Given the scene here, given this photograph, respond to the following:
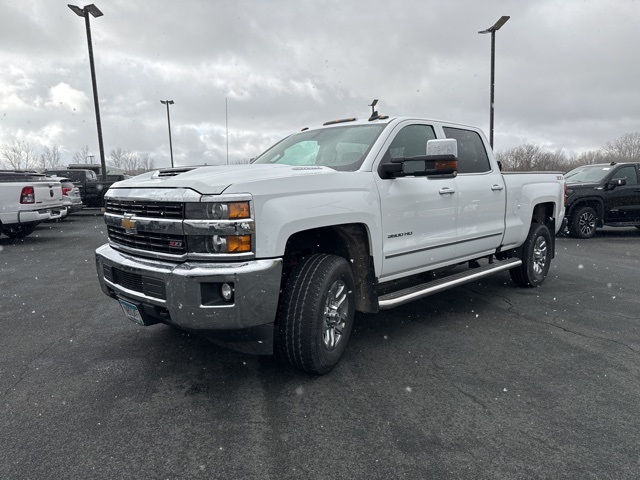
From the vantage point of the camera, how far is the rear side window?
4695mm

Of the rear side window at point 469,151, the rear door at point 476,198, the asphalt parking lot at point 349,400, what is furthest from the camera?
the rear side window at point 469,151

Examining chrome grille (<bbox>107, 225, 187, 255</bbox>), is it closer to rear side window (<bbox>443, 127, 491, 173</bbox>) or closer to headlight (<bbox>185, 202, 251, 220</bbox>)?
headlight (<bbox>185, 202, 251, 220</bbox>)

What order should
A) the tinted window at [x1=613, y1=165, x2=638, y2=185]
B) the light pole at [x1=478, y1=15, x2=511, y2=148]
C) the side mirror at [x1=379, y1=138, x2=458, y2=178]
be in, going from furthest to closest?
the light pole at [x1=478, y1=15, x2=511, y2=148], the tinted window at [x1=613, y1=165, x2=638, y2=185], the side mirror at [x1=379, y1=138, x2=458, y2=178]

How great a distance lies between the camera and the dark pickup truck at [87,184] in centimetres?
1758

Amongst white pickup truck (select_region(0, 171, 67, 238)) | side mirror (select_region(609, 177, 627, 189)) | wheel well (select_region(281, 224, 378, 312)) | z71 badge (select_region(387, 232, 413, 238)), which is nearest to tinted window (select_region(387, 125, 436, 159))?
z71 badge (select_region(387, 232, 413, 238))

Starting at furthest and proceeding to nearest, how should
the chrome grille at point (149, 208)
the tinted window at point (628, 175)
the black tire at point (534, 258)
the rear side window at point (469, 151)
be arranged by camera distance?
the tinted window at point (628, 175) < the black tire at point (534, 258) < the rear side window at point (469, 151) < the chrome grille at point (149, 208)

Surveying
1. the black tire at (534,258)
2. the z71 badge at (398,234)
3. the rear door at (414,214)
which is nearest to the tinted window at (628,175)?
the black tire at (534,258)

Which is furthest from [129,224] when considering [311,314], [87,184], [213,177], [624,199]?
[87,184]

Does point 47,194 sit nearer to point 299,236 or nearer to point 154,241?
point 154,241

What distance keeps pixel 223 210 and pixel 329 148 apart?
1.63 m

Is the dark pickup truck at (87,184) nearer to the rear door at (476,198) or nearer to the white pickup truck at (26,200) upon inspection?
the white pickup truck at (26,200)

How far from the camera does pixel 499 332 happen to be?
4.10 m

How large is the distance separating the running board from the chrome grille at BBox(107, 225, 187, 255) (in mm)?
1588

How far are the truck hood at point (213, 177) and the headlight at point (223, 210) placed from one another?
0.08m
